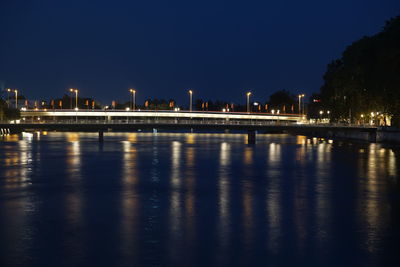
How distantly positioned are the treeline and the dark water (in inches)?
1372

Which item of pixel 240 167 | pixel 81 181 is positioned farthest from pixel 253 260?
pixel 240 167

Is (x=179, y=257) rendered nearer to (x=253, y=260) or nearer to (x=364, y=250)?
(x=253, y=260)

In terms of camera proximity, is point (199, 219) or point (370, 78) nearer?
point (199, 219)

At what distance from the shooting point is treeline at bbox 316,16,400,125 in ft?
265

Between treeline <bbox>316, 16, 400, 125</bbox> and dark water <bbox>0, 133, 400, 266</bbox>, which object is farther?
treeline <bbox>316, 16, 400, 125</bbox>

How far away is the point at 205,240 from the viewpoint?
22.4 m

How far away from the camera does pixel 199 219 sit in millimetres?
27000

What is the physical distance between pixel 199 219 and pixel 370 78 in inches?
2808

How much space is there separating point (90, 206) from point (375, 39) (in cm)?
7342

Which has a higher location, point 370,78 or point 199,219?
point 370,78

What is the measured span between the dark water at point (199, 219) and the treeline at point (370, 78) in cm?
3486

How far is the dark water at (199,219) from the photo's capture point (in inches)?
791

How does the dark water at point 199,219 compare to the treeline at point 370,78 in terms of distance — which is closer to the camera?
the dark water at point 199,219

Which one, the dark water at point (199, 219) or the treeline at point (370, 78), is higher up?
the treeline at point (370, 78)
